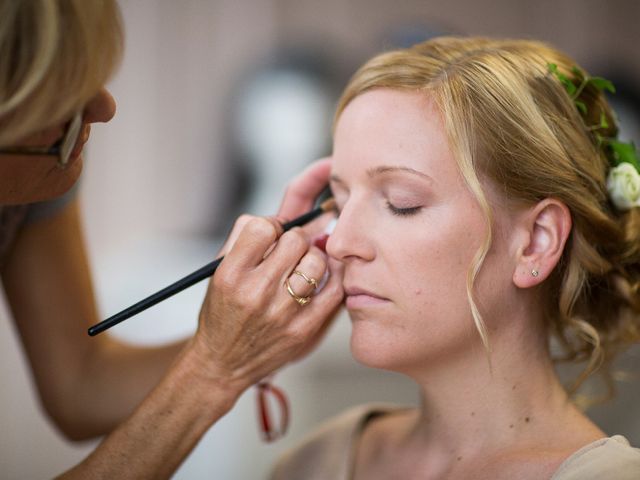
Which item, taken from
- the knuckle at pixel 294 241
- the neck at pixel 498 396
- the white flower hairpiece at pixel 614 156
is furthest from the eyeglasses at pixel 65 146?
the white flower hairpiece at pixel 614 156

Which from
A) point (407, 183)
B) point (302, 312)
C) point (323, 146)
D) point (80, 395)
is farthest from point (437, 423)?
point (323, 146)

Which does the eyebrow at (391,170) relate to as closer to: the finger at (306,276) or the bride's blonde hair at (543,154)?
the bride's blonde hair at (543,154)

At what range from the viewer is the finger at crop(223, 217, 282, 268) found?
121cm

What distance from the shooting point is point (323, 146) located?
10.8ft

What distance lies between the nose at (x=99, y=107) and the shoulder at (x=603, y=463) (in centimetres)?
92

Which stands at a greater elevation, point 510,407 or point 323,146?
point 510,407

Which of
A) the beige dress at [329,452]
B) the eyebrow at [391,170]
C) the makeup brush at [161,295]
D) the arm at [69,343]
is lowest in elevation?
the beige dress at [329,452]

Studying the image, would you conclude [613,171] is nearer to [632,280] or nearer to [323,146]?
[632,280]

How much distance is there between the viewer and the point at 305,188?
1.57 metres

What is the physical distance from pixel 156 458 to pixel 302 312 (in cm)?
35

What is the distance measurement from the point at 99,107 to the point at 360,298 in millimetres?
539

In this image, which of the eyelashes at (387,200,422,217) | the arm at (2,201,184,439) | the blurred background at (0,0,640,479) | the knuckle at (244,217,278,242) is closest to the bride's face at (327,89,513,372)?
the eyelashes at (387,200,422,217)

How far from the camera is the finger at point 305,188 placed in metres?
1.56

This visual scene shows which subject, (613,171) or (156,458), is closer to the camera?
(156,458)
